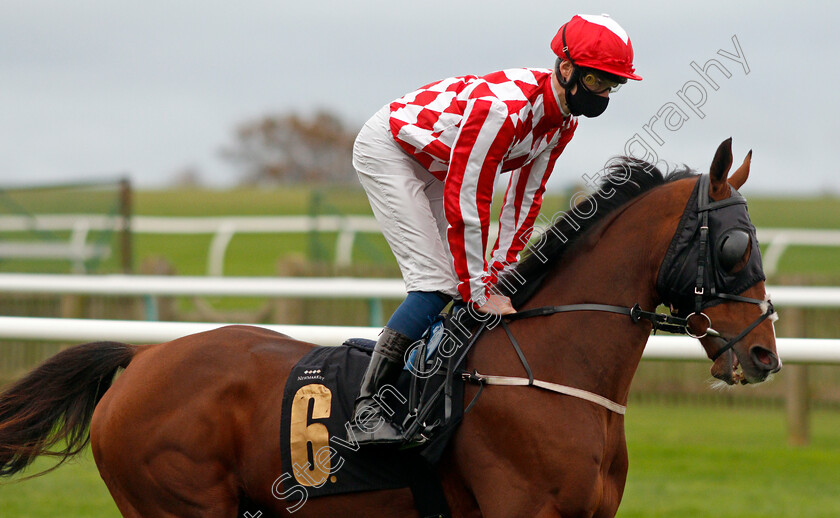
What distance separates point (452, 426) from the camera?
281 centimetres

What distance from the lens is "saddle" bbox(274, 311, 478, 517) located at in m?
2.84

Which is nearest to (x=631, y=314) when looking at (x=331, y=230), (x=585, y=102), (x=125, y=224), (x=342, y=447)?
(x=585, y=102)

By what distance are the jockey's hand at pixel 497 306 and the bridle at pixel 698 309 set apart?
96mm

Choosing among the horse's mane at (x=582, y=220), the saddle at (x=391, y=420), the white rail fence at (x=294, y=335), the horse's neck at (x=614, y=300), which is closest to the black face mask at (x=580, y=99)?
the horse's mane at (x=582, y=220)

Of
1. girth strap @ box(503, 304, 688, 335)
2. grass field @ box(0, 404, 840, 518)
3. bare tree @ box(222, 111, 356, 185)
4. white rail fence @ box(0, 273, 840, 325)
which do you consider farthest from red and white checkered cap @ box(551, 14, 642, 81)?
bare tree @ box(222, 111, 356, 185)

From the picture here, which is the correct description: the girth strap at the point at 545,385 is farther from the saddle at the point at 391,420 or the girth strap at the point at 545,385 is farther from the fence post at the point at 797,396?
the fence post at the point at 797,396

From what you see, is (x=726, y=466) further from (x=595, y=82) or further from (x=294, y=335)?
(x=595, y=82)

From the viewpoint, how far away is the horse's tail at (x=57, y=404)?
3309 mm

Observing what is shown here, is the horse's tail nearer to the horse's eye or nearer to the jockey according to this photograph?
the jockey

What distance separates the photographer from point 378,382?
9.47 ft

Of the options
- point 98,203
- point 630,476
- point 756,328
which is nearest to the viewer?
point 756,328

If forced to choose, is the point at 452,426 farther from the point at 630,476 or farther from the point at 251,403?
the point at 630,476

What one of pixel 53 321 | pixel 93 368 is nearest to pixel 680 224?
pixel 93 368

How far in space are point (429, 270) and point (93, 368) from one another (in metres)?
1.25
